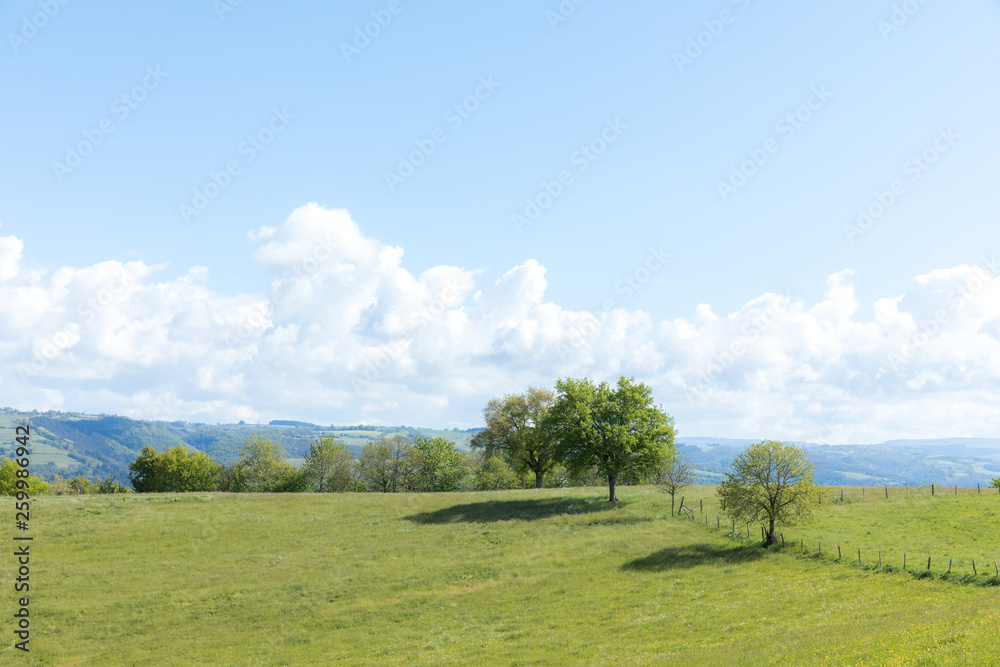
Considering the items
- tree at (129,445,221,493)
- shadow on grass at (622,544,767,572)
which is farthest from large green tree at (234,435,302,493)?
shadow on grass at (622,544,767,572)

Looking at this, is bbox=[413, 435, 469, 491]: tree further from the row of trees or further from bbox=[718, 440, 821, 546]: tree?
bbox=[718, 440, 821, 546]: tree

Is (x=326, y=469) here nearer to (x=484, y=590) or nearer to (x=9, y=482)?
(x=9, y=482)

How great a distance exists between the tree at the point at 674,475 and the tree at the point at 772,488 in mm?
12477

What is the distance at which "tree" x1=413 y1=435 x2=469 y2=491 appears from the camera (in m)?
117

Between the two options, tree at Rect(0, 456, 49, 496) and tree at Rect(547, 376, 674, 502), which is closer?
tree at Rect(547, 376, 674, 502)

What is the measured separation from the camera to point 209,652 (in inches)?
1342

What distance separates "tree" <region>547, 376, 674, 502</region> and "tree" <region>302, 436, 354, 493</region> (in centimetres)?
6860

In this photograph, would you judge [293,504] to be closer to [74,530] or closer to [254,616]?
[74,530]

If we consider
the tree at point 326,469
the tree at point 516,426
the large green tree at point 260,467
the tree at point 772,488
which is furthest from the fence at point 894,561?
the large green tree at point 260,467

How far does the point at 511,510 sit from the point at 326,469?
69.2 meters

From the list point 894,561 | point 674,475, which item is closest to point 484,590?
point 894,561

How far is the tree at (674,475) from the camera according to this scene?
64312 mm

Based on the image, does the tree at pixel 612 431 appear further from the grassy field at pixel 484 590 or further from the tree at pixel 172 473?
the tree at pixel 172 473

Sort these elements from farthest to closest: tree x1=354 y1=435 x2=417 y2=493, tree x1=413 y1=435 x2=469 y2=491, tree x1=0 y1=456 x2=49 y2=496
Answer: tree x1=354 y1=435 x2=417 y2=493 < tree x1=413 y1=435 x2=469 y2=491 < tree x1=0 y1=456 x2=49 y2=496
